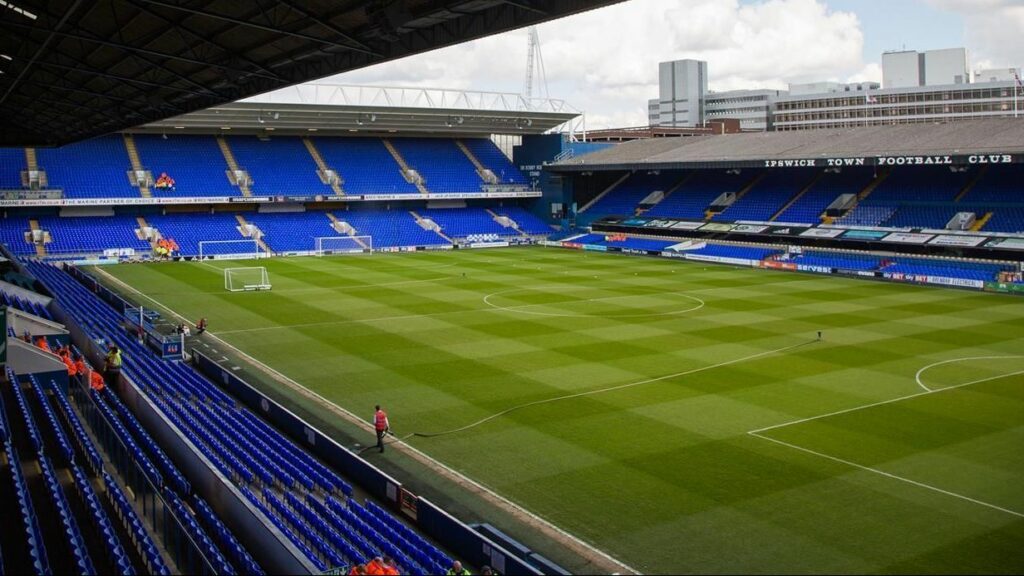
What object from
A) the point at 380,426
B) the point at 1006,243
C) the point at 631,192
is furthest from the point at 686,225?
the point at 380,426

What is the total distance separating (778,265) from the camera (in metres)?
53.1

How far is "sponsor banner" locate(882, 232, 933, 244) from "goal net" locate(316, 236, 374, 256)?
122 feet

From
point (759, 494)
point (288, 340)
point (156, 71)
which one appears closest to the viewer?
point (759, 494)

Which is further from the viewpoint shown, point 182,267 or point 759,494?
point 182,267

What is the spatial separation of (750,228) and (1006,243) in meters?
17.0

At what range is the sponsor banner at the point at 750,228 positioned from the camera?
191 ft

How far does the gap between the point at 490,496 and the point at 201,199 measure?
173ft

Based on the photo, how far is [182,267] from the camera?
180ft

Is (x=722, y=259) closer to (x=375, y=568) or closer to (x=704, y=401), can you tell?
(x=704, y=401)

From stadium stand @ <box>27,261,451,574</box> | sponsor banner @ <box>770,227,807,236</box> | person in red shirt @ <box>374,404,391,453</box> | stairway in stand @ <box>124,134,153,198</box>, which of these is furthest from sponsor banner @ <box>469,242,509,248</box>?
person in red shirt @ <box>374,404,391,453</box>

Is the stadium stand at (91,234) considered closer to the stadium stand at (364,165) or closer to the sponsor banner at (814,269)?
the stadium stand at (364,165)

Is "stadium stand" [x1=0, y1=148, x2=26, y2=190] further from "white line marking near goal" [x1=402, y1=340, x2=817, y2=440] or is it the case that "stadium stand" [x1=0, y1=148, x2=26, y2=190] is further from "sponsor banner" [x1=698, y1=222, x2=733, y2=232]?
"white line marking near goal" [x1=402, y1=340, x2=817, y2=440]

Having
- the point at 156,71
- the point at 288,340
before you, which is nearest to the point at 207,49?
the point at 156,71

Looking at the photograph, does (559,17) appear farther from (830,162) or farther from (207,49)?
(830,162)
